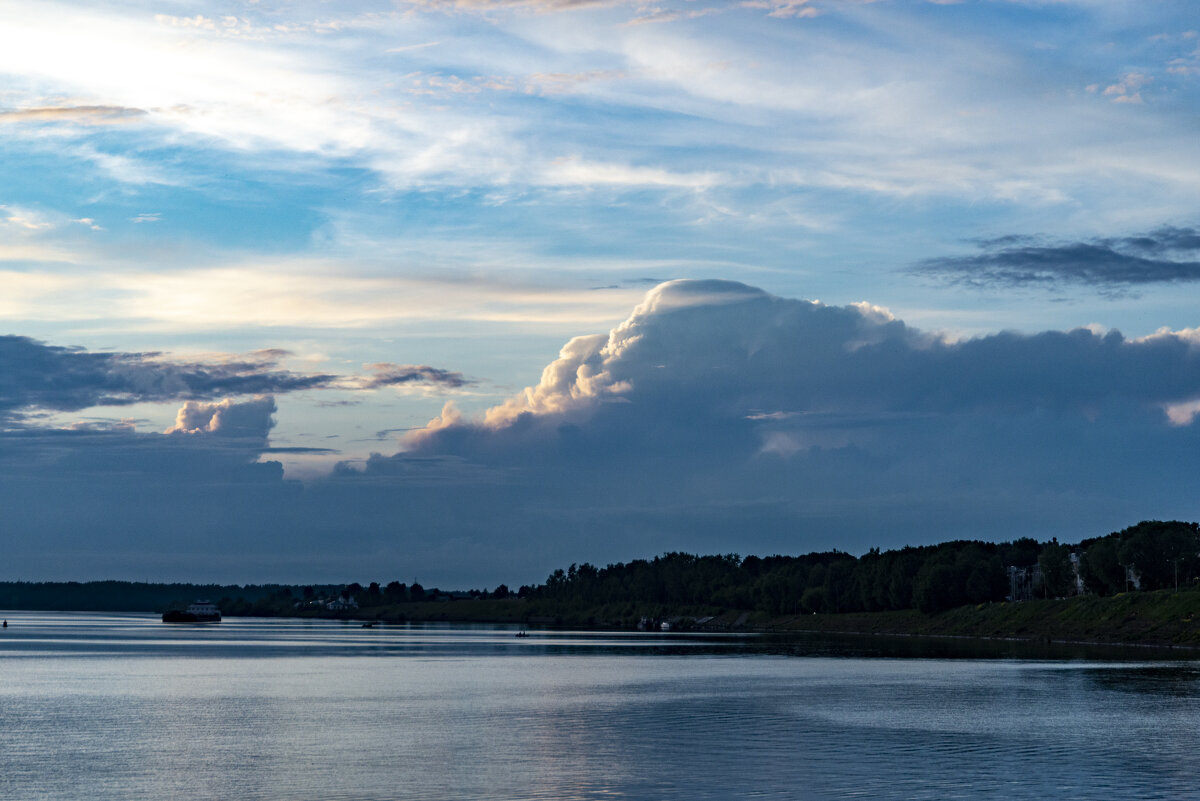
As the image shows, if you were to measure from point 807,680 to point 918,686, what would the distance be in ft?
41.4

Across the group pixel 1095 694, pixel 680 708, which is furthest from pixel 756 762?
pixel 1095 694

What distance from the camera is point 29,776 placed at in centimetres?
5875

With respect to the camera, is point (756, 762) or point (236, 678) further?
point (236, 678)

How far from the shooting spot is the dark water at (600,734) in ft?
185

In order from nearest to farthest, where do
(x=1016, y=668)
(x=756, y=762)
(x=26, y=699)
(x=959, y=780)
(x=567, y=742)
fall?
1. (x=959, y=780)
2. (x=756, y=762)
3. (x=567, y=742)
4. (x=26, y=699)
5. (x=1016, y=668)

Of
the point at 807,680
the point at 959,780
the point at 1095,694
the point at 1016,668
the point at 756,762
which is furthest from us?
the point at 1016,668

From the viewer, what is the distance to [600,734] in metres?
77.2

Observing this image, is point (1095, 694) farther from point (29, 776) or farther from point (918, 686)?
point (29, 776)

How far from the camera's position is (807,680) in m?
128

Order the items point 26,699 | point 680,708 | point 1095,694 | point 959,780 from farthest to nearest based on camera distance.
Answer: point 1095,694 < point 26,699 < point 680,708 < point 959,780

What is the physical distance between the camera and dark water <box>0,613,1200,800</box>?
56.3 metres

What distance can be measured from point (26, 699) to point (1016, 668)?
361ft

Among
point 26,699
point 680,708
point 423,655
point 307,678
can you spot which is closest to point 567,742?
point 680,708

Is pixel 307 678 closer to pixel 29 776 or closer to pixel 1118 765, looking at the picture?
pixel 29 776
